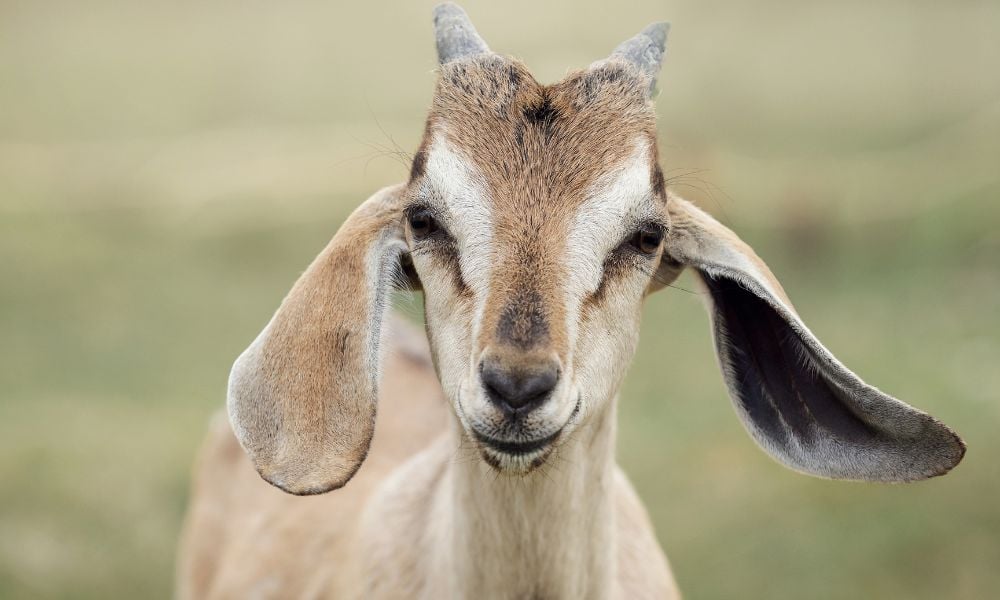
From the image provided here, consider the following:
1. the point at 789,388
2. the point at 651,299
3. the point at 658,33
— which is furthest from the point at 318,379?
the point at 651,299

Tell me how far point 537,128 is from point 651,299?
9.60m

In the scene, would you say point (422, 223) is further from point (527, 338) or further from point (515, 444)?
point (515, 444)

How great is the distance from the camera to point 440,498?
162 inches

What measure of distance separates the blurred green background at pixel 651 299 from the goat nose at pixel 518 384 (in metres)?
1.42

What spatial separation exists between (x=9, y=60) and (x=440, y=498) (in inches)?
926

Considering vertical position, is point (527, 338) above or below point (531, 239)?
below

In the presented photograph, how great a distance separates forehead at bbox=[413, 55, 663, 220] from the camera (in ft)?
11.3

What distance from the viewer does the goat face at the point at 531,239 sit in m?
3.06

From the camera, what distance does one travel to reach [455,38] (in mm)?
4012

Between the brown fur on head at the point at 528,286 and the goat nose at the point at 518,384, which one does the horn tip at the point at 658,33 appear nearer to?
the brown fur on head at the point at 528,286

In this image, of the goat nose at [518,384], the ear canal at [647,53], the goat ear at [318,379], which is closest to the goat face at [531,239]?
the goat nose at [518,384]

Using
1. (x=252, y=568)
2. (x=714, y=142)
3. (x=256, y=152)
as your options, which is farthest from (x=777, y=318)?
(x=256, y=152)

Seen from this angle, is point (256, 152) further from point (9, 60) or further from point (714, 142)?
point (9, 60)

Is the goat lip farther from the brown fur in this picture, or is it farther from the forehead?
the forehead
